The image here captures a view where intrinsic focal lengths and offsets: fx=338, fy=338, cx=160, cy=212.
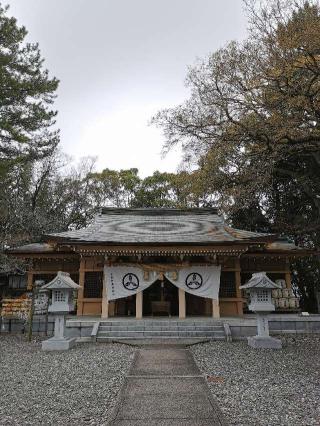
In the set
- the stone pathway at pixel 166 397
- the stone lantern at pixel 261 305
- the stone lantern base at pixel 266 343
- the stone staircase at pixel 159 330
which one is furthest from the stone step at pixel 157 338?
the stone pathway at pixel 166 397

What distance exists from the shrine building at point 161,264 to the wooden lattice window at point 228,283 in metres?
0.04

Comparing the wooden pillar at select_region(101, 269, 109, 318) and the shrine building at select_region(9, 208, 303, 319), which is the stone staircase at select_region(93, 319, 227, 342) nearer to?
the wooden pillar at select_region(101, 269, 109, 318)

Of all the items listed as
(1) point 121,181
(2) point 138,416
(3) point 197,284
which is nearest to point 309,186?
(3) point 197,284

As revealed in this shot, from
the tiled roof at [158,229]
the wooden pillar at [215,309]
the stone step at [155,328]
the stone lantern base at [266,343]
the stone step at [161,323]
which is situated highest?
the tiled roof at [158,229]

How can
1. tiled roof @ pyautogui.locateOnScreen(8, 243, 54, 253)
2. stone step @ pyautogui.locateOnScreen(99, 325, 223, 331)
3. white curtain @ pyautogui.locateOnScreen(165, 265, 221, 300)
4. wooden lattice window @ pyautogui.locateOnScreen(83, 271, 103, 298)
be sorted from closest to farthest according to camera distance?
1. stone step @ pyautogui.locateOnScreen(99, 325, 223, 331)
2. white curtain @ pyautogui.locateOnScreen(165, 265, 221, 300)
3. wooden lattice window @ pyautogui.locateOnScreen(83, 271, 103, 298)
4. tiled roof @ pyautogui.locateOnScreen(8, 243, 54, 253)

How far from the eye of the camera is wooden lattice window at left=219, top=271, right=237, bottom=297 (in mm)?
14578

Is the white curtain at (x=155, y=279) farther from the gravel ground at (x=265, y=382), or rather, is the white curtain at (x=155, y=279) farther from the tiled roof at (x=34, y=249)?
the gravel ground at (x=265, y=382)

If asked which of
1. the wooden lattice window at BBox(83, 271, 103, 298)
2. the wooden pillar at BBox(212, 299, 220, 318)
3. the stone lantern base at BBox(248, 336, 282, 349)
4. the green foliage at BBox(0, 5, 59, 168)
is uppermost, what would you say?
the green foliage at BBox(0, 5, 59, 168)

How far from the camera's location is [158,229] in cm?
1586

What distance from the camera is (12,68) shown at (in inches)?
571

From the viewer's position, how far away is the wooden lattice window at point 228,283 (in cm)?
1458

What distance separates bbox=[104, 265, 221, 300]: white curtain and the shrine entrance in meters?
1.66

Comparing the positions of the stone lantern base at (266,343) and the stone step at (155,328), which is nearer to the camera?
the stone lantern base at (266,343)

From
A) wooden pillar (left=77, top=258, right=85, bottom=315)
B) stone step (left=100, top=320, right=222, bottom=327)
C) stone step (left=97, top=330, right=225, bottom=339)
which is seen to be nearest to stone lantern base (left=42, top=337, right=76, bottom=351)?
stone step (left=97, top=330, right=225, bottom=339)
